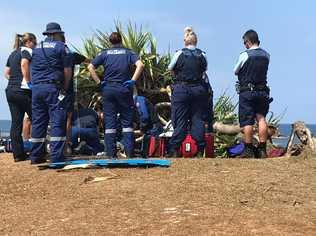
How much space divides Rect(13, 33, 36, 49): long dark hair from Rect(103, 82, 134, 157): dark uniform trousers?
1416mm

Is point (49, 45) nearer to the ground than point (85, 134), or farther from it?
farther from it

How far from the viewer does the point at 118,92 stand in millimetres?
9680

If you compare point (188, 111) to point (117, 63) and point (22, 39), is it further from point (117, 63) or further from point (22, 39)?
point (22, 39)

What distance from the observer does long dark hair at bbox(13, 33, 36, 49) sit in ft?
32.6

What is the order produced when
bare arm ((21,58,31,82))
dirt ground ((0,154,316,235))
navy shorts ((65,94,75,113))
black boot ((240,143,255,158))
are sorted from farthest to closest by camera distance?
black boot ((240,143,255,158)), bare arm ((21,58,31,82)), navy shorts ((65,94,75,113)), dirt ground ((0,154,316,235))

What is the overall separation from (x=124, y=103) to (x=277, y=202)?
3.60 m

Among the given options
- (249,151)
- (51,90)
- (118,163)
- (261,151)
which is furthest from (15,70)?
(261,151)

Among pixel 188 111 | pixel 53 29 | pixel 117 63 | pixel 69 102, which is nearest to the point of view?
pixel 53 29

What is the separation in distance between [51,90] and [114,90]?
1038 millimetres

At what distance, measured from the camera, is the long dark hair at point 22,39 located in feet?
32.6

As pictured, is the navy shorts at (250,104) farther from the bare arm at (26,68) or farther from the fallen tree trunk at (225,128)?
the bare arm at (26,68)

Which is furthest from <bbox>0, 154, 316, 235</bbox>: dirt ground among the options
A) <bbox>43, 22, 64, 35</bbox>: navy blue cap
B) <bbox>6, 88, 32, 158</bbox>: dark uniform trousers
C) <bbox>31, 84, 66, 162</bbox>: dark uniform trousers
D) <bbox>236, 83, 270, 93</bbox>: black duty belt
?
<bbox>43, 22, 64, 35</bbox>: navy blue cap

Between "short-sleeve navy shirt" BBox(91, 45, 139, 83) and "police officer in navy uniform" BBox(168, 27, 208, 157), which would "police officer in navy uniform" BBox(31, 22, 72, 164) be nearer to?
"short-sleeve navy shirt" BBox(91, 45, 139, 83)

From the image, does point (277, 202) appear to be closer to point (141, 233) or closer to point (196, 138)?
point (141, 233)
